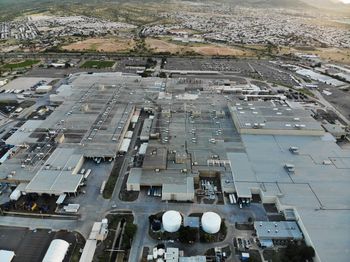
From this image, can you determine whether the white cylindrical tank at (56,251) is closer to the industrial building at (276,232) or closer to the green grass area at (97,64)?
the industrial building at (276,232)

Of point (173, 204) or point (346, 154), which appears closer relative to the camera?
point (173, 204)

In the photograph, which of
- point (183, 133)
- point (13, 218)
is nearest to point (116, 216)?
point (13, 218)

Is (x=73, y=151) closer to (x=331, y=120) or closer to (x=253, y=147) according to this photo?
(x=253, y=147)

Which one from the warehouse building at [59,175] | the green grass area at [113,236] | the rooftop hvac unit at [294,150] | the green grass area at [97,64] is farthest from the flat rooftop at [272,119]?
the green grass area at [97,64]

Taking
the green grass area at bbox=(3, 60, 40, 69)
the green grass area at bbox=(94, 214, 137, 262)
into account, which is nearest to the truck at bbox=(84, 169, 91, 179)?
the green grass area at bbox=(94, 214, 137, 262)

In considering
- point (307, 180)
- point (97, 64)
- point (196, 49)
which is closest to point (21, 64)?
point (97, 64)

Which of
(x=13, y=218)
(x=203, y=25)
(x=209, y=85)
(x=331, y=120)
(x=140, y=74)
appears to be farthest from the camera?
(x=203, y=25)
